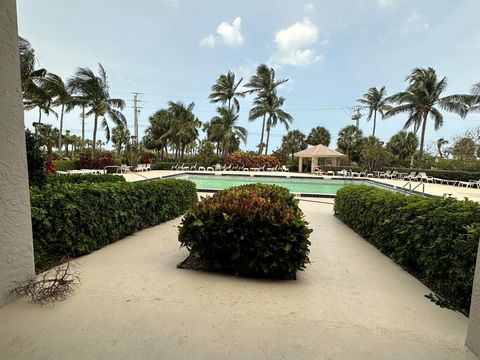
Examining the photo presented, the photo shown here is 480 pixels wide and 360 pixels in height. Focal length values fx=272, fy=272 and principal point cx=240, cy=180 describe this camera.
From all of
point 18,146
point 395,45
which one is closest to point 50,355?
point 18,146

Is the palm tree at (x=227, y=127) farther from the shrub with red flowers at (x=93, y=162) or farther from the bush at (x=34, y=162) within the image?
the bush at (x=34, y=162)

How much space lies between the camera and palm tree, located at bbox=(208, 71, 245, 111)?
31484 mm

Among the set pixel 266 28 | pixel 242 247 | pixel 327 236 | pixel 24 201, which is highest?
pixel 266 28

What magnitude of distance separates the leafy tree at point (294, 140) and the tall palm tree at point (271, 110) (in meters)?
8.91

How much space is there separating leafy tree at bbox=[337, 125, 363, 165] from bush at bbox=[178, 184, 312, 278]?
112ft

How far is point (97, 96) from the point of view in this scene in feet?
69.5

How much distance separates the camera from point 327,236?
5949 millimetres

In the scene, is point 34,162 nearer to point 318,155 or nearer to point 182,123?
point 318,155

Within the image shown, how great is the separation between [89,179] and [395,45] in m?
13.0

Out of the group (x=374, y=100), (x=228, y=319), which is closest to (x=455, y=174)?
(x=374, y=100)

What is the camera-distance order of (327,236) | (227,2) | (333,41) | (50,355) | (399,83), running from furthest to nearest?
(399,83), (333,41), (227,2), (327,236), (50,355)

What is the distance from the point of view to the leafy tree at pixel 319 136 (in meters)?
41.2

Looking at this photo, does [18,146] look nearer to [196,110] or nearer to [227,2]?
[227,2]

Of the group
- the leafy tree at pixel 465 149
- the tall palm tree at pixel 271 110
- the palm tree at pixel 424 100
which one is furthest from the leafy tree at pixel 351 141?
the leafy tree at pixel 465 149
